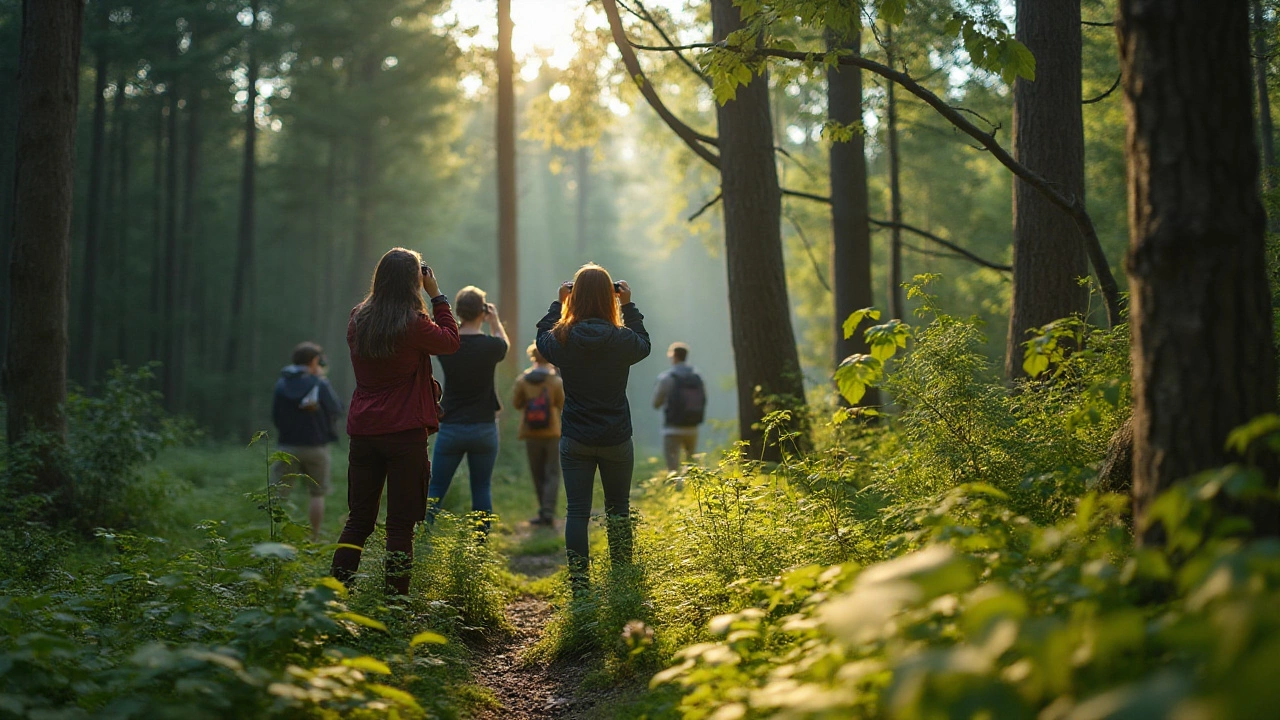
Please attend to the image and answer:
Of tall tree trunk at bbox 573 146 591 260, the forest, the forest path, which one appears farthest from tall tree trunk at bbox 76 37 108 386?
tall tree trunk at bbox 573 146 591 260

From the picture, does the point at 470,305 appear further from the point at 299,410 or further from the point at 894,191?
the point at 894,191

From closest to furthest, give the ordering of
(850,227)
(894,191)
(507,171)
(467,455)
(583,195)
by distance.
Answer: (467,455) → (850,227) → (894,191) → (507,171) → (583,195)

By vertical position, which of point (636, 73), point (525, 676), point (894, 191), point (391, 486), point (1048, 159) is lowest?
point (525, 676)

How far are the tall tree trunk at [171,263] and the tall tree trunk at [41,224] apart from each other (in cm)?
1905

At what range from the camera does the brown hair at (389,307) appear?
5.27 m

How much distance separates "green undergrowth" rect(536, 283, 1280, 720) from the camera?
181cm

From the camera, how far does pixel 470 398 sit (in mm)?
7266

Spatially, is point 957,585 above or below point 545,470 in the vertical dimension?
above

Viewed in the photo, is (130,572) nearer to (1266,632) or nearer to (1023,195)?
(1266,632)

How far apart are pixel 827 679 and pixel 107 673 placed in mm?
2483

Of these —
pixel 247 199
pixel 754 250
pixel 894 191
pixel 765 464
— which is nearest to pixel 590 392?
pixel 765 464

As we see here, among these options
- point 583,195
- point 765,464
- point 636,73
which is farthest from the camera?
point 583,195

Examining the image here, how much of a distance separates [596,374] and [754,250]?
310 centimetres

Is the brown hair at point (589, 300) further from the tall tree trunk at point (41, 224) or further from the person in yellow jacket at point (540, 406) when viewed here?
the tall tree trunk at point (41, 224)
